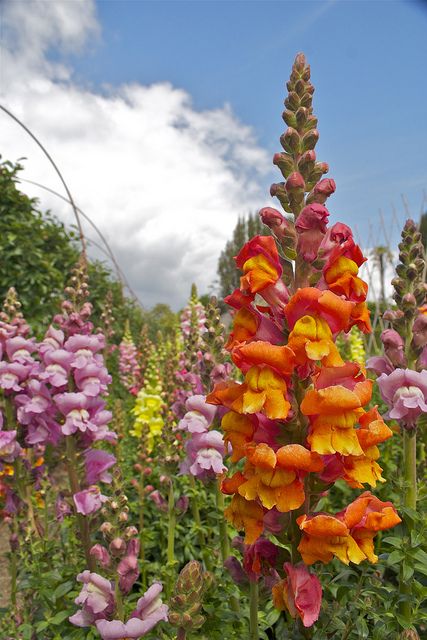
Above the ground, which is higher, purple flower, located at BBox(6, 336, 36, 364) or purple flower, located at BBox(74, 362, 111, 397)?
purple flower, located at BBox(6, 336, 36, 364)

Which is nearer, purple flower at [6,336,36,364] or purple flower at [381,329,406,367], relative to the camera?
purple flower at [381,329,406,367]

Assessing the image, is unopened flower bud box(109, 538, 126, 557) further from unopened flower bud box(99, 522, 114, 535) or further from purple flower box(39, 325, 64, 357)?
purple flower box(39, 325, 64, 357)

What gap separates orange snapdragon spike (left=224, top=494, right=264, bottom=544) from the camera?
60.0 inches

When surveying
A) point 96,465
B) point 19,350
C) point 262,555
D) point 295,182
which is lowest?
point 262,555

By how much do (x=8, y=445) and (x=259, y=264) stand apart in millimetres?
2297

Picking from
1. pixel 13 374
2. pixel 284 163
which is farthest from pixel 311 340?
pixel 13 374

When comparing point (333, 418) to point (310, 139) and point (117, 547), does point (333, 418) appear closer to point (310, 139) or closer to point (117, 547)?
point (310, 139)

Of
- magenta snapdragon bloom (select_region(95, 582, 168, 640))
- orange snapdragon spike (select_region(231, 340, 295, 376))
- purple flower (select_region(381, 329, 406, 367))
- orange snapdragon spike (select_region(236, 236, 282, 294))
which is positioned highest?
orange snapdragon spike (select_region(236, 236, 282, 294))

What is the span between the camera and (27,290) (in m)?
7.41

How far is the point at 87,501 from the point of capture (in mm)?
2844

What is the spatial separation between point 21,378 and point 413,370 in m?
2.33

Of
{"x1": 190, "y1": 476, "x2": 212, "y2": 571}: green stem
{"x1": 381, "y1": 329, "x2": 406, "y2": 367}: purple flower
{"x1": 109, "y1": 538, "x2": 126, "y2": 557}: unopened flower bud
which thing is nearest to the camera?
{"x1": 109, "y1": 538, "x2": 126, "y2": 557}: unopened flower bud

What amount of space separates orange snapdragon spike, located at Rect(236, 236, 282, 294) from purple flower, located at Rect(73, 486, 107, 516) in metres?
1.78

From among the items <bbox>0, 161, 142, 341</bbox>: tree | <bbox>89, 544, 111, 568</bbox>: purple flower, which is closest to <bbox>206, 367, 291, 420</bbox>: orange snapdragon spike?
<bbox>89, 544, 111, 568</bbox>: purple flower
